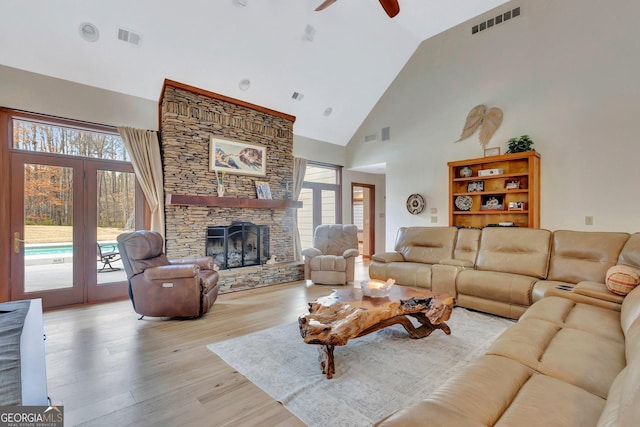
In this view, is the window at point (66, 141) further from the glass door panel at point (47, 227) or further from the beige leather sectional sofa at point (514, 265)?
the beige leather sectional sofa at point (514, 265)

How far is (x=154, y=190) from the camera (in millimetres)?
4469

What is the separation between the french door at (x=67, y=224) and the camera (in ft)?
12.4

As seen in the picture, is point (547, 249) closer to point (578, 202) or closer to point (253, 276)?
point (578, 202)

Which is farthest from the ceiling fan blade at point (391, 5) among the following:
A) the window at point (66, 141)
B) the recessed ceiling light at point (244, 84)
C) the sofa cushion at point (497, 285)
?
the window at point (66, 141)

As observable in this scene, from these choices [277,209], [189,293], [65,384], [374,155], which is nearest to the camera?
[65,384]

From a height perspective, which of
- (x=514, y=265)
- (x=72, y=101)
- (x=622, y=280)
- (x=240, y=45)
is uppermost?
(x=240, y=45)

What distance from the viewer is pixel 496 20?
501 centimetres

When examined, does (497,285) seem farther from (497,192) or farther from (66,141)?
(66,141)

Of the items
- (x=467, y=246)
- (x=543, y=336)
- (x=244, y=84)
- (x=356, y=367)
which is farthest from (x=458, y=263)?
(x=244, y=84)

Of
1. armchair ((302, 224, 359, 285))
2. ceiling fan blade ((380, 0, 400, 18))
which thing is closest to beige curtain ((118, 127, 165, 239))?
armchair ((302, 224, 359, 285))

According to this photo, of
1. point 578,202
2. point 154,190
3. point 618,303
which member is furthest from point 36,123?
point 578,202

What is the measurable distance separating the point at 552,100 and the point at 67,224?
7.29m

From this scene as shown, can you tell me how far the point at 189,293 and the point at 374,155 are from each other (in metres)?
5.01

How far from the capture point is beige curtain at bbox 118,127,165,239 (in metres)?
4.32
